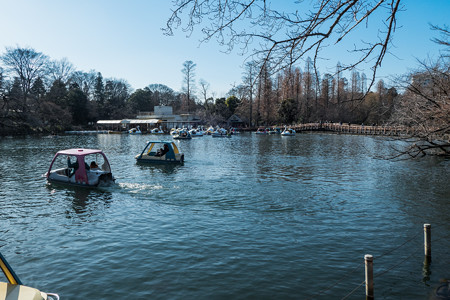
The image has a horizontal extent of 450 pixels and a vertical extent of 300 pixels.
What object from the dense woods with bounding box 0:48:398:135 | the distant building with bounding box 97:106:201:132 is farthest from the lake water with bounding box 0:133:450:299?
the distant building with bounding box 97:106:201:132

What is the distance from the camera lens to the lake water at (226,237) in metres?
8.56

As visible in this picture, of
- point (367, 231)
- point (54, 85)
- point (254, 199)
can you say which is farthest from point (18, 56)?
point (367, 231)

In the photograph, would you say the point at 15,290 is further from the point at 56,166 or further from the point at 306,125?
the point at 306,125

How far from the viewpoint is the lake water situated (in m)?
8.56

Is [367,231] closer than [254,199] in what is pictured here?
Yes

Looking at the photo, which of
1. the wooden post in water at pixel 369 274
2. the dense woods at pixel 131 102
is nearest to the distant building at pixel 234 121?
the dense woods at pixel 131 102

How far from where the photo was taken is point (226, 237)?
11797mm

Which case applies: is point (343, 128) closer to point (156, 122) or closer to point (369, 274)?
point (156, 122)

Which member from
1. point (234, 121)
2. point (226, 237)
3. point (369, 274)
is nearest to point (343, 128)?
point (234, 121)

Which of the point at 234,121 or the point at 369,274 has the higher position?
the point at 234,121

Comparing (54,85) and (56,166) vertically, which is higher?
(54,85)

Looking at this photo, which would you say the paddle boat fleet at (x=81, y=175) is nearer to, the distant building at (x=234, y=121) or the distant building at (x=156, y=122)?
the distant building at (x=156, y=122)

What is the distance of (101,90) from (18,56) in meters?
36.5

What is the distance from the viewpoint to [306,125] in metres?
89.1
